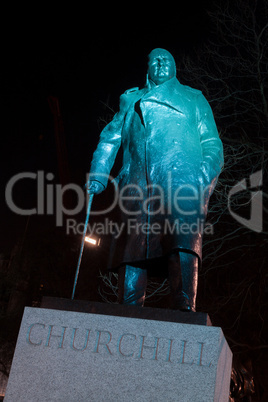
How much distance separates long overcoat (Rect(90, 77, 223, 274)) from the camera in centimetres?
433

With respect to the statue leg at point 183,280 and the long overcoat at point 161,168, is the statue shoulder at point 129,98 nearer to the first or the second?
the long overcoat at point 161,168

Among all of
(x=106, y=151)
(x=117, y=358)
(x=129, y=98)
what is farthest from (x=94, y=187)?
(x=117, y=358)

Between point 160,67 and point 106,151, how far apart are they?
104cm

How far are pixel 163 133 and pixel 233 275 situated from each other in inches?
658

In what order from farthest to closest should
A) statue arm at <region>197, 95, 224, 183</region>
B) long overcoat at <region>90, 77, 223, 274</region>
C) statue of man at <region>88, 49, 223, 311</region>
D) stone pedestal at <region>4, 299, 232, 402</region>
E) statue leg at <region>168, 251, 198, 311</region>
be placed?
statue arm at <region>197, 95, 224, 183</region>
long overcoat at <region>90, 77, 223, 274</region>
statue of man at <region>88, 49, 223, 311</region>
statue leg at <region>168, 251, 198, 311</region>
stone pedestal at <region>4, 299, 232, 402</region>

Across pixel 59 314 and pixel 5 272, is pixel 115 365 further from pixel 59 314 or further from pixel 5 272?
pixel 5 272

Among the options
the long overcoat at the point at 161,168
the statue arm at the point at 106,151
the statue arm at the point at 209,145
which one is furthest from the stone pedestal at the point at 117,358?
the statue arm at the point at 106,151

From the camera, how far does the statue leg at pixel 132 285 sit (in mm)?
4355

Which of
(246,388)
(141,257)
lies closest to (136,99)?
(141,257)

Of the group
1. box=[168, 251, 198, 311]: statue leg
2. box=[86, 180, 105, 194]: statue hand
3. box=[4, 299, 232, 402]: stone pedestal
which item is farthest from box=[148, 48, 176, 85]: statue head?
box=[4, 299, 232, 402]: stone pedestal

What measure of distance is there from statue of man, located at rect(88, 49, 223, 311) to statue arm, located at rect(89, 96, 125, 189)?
10mm

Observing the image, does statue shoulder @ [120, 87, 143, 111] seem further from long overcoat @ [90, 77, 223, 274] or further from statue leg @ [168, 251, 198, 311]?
statue leg @ [168, 251, 198, 311]

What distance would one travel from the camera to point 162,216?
14.4 feet

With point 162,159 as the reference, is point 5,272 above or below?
above
